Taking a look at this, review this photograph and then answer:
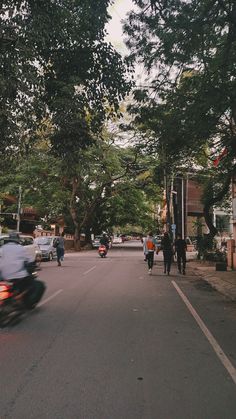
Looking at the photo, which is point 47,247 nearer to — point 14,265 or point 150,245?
point 150,245

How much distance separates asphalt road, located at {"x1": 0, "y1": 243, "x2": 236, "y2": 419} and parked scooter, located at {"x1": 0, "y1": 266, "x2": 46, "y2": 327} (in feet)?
0.88

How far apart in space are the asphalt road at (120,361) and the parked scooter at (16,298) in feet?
0.88

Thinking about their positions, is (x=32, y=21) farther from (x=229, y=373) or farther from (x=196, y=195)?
(x=196, y=195)

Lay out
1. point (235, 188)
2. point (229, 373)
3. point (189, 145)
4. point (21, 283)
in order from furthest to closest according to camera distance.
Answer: point (235, 188) < point (189, 145) < point (21, 283) < point (229, 373)

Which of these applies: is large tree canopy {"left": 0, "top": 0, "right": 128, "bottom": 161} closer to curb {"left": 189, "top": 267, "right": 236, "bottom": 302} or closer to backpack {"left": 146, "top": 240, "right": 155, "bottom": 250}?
curb {"left": 189, "top": 267, "right": 236, "bottom": 302}

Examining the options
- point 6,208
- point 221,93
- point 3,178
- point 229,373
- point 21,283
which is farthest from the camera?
point 6,208

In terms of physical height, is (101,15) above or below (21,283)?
above

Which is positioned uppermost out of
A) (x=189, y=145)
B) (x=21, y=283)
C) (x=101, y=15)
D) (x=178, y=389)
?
(x=101, y=15)

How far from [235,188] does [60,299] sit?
1521 centimetres

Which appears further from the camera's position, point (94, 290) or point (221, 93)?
point (94, 290)

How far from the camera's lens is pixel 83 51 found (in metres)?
9.80

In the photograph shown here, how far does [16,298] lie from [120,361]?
2.83 m

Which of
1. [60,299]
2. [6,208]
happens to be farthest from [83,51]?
[6,208]

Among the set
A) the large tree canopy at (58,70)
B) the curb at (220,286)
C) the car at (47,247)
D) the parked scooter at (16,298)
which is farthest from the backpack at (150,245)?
the car at (47,247)
